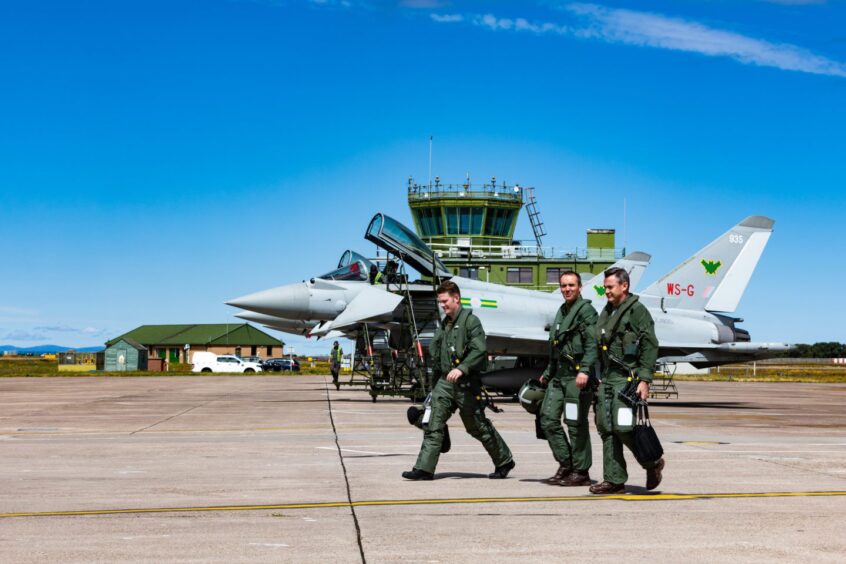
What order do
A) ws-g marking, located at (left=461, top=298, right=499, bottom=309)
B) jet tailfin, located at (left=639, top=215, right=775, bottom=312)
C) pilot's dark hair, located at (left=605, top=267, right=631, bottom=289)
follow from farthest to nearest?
jet tailfin, located at (left=639, top=215, right=775, bottom=312) < ws-g marking, located at (left=461, top=298, right=499, bottom=309) < pilot's dark hair, located at (left=605, top=267, right=631, bottom=289)

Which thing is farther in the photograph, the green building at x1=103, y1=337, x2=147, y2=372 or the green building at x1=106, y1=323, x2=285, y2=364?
the green building at x1=106, y1=323, x2=285, y2=364

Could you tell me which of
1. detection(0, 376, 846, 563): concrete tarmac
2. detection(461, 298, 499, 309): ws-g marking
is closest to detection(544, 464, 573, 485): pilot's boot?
detection(0, 376, 846, 563): concrete tarmac

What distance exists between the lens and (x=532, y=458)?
12.0 meters

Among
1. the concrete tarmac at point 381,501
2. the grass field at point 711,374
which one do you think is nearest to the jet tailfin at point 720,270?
the concrete tarmac at point 381,501

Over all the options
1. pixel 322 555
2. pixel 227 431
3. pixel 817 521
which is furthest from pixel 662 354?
pixel 322 555

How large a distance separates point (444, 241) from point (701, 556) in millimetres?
63454

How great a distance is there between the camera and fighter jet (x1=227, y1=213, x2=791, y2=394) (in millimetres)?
25547

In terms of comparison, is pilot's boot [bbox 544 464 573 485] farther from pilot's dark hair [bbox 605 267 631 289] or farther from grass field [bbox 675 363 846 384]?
grass field [bbox 675 363 846 384]

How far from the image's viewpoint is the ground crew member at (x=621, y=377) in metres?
8.65

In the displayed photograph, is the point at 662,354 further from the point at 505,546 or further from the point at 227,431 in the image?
the point at 505,546

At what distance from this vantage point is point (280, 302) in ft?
87.1

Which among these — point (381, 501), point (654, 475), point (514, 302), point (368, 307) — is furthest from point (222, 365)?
point (654, 475)

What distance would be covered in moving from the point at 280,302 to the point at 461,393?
1744 centimetres

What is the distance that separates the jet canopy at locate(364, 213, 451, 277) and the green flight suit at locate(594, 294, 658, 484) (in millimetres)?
15159
